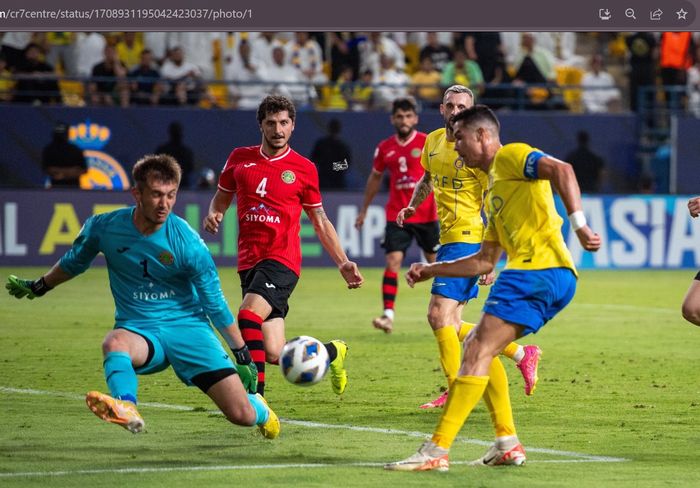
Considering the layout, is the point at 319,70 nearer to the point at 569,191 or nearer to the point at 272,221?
the point at 272,221

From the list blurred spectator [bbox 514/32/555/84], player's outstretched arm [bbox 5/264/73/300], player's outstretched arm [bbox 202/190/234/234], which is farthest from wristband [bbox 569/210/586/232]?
blurred spectator [bbox 514/32/555/84]

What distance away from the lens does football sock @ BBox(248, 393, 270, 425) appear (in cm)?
805

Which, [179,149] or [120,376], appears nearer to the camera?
[120,376]

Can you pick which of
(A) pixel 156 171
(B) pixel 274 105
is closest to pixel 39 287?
(A) pixel 156 171

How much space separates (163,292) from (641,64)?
64.9 ft

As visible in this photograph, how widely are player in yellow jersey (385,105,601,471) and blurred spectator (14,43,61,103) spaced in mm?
16288

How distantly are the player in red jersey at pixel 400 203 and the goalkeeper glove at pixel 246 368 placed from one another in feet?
22.9

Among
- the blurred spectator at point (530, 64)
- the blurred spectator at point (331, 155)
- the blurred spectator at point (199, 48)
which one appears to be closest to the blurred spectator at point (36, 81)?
the blurred spectator at point (199, 48)

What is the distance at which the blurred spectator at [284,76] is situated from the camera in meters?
24.6

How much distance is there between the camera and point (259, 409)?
8078 mm

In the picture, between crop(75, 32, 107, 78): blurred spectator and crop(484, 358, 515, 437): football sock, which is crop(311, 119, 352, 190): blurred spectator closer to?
crop(75, 32, 107, 78): blurred spectator

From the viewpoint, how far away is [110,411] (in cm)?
705

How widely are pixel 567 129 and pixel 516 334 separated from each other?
18.5 metres

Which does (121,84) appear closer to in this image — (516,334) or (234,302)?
(234,302)
